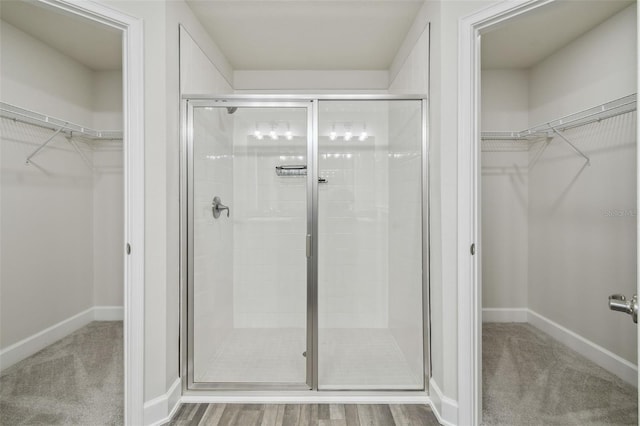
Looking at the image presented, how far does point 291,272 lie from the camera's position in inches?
88.0

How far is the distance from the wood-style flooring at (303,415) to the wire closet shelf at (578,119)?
2171mm

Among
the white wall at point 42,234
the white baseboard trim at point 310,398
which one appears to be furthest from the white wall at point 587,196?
the white wall at point 42,234

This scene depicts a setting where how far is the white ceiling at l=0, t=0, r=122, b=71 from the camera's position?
7.17 feet

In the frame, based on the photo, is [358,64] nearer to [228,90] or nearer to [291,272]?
[228,90]

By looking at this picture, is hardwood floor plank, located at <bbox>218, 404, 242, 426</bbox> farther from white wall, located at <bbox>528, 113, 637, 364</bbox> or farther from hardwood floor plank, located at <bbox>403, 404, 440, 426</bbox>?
white wall, located at <bbox>528, 113, 637, 364</bbox>

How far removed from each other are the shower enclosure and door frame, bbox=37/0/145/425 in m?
0.31

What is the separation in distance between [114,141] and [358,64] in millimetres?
2468

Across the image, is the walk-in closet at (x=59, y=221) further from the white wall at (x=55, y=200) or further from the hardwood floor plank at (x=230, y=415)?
the hardwood floor plank at (x=230, y=415)

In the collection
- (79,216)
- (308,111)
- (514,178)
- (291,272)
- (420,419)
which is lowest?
(420,419)

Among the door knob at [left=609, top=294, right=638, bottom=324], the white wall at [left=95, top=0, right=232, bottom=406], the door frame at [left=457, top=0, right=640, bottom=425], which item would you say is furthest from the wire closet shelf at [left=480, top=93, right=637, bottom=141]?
the white wall at [left=95, top=0, right=232, bottom=406]

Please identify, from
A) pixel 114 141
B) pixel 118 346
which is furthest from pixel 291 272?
pixel 114 141

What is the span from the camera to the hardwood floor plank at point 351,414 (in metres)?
1.77

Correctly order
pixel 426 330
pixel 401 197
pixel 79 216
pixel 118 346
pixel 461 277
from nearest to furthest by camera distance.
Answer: pixel 461 277
pixel 426 330
pixel 401 197
pixel 118 346
pixel 79 216

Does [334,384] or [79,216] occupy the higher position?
[79,216]
